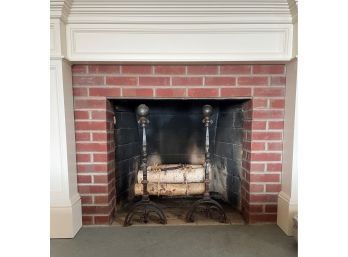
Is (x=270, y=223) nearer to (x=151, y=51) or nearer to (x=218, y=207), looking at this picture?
(x=218, y=207)

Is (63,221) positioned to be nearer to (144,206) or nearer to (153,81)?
(144,206)

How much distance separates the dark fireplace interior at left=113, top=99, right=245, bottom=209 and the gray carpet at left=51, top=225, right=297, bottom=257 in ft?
1.23

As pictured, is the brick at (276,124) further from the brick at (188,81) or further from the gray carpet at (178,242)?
the gray carpet at (178,242)

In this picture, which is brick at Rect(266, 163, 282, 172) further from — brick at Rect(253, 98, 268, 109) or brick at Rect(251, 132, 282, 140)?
brick at Rect(253, 98, 268, 109)

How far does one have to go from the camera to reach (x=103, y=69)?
1.49 m

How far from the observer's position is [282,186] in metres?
1.54

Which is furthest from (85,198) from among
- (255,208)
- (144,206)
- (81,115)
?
(255,208)

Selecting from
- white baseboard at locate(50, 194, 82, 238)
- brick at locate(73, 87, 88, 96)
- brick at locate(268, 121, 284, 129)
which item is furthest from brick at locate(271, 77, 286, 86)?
white baseboard at locate(50, 194, 82, 238)

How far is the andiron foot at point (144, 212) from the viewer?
5.25 feet

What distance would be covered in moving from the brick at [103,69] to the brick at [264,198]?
1.22m

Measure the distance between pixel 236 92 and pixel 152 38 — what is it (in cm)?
62
